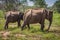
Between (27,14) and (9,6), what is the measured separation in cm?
1638

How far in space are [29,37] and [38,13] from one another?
188cm

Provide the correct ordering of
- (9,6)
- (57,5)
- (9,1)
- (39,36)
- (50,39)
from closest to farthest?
(50,39) → (39,36) → (9,6) → (9,1) → (57,5)

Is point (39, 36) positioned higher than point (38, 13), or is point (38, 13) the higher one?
point (38, 13)

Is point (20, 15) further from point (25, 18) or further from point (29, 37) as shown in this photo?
point (29, 37)

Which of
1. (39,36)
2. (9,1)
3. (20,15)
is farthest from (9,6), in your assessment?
(39,36)

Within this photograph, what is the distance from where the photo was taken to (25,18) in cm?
1137

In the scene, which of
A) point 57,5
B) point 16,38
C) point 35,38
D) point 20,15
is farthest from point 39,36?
point 57,5

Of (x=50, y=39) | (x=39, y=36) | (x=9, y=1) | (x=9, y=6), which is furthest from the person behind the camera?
(x=9, y=1)

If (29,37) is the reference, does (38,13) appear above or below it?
above

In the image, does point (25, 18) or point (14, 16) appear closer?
point (25, 18)

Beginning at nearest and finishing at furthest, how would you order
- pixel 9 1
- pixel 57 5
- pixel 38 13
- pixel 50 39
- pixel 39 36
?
1. pixel 50 39
2. pixel 39 36
3. pixel 38 13
4. pixel 9 1
5. pixel 57 5

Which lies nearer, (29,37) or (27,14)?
(29,37)

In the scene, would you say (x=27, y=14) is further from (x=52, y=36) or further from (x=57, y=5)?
(x=57, y=5)

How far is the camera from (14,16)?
12.5 m
